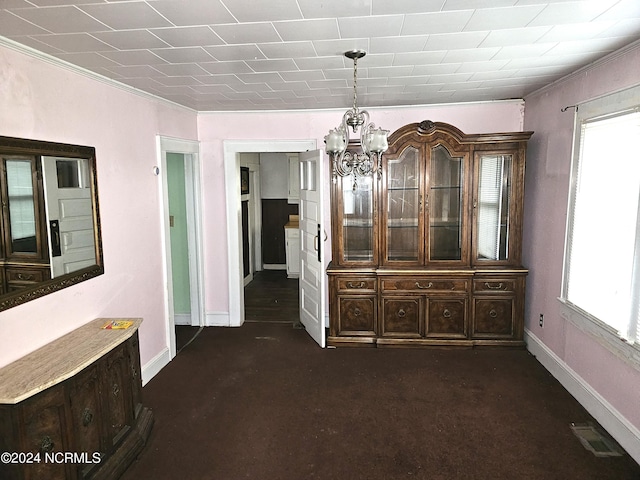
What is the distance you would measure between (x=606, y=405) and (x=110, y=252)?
373 centimetres

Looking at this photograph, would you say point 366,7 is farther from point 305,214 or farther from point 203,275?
point 203,275

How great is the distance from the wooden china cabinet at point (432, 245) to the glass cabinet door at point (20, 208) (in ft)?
8.68

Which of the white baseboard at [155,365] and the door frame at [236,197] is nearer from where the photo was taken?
the white baseboard at [155,365]

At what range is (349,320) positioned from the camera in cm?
454

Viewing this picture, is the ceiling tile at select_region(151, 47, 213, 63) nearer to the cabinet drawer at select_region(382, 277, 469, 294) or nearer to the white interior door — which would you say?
the white interior door

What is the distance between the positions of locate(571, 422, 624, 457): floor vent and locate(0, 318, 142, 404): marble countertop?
307 centimetres

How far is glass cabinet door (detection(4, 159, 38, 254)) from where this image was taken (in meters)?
2.37

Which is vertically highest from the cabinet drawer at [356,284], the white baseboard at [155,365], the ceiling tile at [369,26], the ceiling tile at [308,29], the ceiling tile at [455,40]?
the ceiling tile at [455,40]

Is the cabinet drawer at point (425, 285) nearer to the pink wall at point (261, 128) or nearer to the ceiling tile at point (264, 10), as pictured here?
the pink wall at point (261, 128)

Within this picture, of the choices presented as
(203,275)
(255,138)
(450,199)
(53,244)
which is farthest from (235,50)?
(203,275)

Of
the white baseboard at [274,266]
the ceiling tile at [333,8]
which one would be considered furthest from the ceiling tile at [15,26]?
the white baseboard at [274,266]

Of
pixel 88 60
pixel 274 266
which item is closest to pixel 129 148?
pixel 88 60

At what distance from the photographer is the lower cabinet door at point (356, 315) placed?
14.8 feet

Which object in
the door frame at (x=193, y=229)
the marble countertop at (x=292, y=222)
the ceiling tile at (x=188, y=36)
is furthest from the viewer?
the marble countertop at (x=292, y=222)
